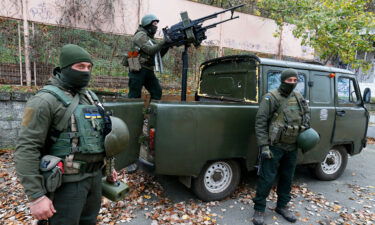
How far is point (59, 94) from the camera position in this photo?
1.79 m

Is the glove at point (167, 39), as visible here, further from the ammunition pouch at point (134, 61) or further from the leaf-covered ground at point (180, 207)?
the leaf-covered ground at point (180, 207)

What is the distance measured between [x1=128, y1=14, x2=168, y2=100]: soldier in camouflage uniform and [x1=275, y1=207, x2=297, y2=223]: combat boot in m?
2.72

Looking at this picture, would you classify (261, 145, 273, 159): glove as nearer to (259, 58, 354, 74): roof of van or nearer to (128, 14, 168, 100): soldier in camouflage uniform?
(259, 58, 354, 74): roof of van

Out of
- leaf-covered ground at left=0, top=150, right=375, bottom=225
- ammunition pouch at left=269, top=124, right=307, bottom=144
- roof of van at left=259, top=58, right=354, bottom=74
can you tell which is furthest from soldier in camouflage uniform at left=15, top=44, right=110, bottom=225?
roof of van at left=259, top=58, right=354, bottom=74

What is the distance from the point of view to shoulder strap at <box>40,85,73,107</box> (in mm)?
1774

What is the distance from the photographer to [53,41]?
19.9 feet

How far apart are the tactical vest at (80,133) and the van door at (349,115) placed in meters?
4.01

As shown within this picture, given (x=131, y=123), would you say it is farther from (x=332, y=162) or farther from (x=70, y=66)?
(x=332, y=162)

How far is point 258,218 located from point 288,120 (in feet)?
4.25

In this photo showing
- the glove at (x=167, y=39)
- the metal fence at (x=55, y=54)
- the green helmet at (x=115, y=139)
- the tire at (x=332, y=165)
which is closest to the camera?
the green helmet at (x=115, y=139)

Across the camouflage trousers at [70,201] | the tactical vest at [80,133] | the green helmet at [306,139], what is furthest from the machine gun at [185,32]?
the camouflage trousers at [70,201]

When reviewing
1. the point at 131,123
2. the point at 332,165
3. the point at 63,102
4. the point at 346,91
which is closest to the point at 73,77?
the point at 63,102

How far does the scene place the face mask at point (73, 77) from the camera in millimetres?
1830

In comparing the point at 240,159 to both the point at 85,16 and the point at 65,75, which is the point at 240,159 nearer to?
the point at 65,75
